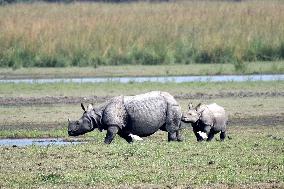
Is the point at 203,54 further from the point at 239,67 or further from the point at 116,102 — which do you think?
the point at 116,102

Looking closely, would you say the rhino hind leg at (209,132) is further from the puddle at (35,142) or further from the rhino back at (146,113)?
the puddle at (35,142)

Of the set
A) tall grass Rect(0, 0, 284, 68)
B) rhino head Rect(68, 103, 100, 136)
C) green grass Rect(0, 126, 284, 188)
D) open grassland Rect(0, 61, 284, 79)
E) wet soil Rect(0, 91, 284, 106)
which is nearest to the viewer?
green grass Rect(0, 126, 284, 188)

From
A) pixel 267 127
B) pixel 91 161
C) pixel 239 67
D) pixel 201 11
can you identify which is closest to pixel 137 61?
pixel 239 67

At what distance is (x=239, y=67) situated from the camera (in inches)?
1035

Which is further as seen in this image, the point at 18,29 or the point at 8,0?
the point at 8,0

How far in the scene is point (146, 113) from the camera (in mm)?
15242

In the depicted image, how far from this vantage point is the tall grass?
28469mm

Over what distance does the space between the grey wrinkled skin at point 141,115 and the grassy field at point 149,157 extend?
353 mm

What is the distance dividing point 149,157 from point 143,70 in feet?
47.2

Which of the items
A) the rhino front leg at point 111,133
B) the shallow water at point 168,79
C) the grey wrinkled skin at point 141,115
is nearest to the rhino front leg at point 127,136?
the grey wrinkled skin at point 141,115

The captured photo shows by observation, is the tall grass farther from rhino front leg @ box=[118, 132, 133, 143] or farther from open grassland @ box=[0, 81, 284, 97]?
rhino front leg @ box=[118, 132, 133, 143]

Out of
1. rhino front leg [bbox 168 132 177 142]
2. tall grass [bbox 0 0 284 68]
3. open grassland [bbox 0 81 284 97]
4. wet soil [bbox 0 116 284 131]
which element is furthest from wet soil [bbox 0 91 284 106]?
rhino front leg [bbox 168 132 177 142]

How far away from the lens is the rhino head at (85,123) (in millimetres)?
15453

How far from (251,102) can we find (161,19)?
13.5 m
